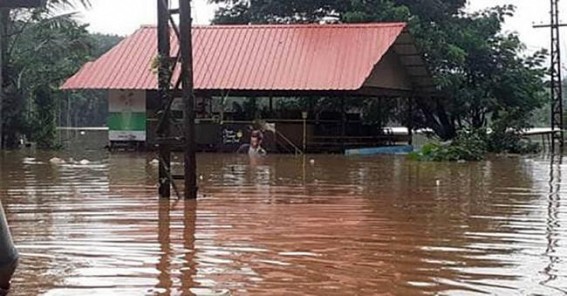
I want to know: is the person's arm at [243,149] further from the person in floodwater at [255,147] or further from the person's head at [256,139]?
the person's head at [256,139]

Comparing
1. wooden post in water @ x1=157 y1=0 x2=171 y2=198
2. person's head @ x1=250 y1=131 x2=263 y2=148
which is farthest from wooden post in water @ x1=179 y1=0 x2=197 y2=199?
person's head @ x1=250 y1=131 x2=263 y2=148

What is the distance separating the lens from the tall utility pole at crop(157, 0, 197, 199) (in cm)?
1124

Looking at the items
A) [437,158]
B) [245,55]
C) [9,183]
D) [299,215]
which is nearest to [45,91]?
[245,55]

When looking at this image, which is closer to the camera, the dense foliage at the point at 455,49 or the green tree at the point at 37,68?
the green tree at the point at 37,68

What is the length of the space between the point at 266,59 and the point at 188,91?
1821 centimetres

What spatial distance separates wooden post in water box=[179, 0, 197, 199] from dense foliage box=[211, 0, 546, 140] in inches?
837

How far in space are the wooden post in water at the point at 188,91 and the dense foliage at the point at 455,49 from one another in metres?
21.3

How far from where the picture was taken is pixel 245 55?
97.5 ft

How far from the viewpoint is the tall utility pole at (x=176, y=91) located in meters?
11.2

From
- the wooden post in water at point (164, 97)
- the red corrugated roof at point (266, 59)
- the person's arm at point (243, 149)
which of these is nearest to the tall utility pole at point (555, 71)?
the red corrugated roof at point (266, 59)

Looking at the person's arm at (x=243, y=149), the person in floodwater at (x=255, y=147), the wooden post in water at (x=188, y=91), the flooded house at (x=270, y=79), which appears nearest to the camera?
the wooden post in water at (x=188, y=91)

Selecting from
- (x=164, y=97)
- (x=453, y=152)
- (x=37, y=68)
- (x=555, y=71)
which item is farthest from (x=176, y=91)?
(x=555, y=71)

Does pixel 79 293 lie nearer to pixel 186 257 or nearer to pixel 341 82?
pixel 186 257

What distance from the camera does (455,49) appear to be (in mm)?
31828
